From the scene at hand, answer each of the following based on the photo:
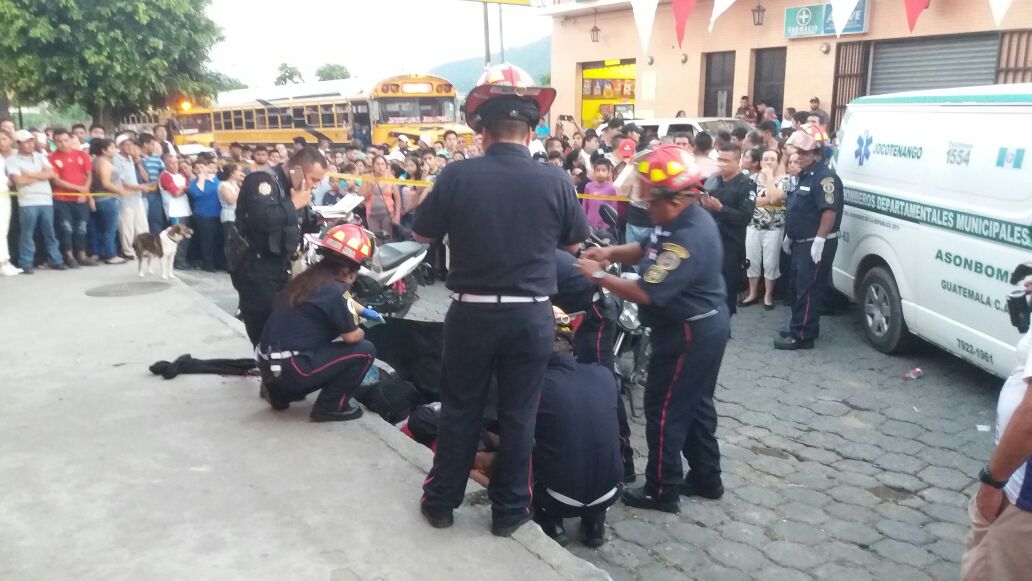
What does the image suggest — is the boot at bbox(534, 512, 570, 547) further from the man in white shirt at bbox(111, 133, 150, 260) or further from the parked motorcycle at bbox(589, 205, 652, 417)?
the man in white shirt at bbox(111, 133, 150, 260)

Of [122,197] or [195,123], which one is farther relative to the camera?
[195,123]

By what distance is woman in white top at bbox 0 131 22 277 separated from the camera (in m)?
9.55

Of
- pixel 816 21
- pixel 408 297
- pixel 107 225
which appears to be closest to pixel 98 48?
pixel 107 225

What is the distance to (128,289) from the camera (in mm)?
8961

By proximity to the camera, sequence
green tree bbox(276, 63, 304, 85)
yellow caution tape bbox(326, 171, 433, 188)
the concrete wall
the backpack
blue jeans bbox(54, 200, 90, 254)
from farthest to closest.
→ 1. green tree bbox(276, 63, 304, 85)
2. the concrete wall
3. yellow caution tape bbox(326, 171, 433, 188)
4. blue jeans bbox(54, 200, 90, 254)
5. the backpack

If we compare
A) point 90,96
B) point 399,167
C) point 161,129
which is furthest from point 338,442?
point 90,96

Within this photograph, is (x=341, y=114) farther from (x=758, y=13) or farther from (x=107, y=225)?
(x=107, y=225)


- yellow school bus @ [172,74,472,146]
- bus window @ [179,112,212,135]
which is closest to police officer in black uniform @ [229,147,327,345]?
yellow school bus @ [172,74,472,146]

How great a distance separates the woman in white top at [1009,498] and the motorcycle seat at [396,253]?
5130 mm

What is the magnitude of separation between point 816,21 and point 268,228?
16.2 m

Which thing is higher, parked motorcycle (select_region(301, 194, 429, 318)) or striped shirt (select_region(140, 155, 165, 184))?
striped shirt (select_region(140, 155, 165, 184))

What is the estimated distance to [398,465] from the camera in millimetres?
4289

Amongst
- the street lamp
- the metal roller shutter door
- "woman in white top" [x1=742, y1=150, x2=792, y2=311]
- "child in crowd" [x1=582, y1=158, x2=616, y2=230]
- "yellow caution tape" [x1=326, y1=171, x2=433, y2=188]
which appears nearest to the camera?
"woman in white top" [x1=742, y1=150, x2=792, y2=311]

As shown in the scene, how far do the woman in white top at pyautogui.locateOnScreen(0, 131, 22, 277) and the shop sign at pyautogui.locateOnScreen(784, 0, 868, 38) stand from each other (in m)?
15.5
